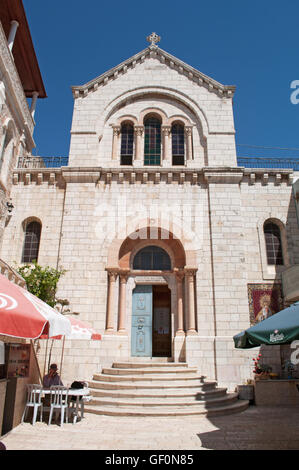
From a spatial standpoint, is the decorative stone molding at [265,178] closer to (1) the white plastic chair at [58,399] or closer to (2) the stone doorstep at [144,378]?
(2) the stone doorstep at [144,378]

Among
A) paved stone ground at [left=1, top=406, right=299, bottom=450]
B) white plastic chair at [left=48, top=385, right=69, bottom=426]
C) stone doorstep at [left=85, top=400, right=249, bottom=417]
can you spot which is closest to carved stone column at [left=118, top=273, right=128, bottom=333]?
stone doorstep at [left=85, top=400, right=249, bottom=417]

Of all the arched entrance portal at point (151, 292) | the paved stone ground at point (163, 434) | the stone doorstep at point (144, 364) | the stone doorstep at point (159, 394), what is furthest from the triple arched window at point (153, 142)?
the paved stone ground at point (163, 434)

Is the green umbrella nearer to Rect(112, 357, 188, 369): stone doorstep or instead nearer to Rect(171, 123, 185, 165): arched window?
Rect(112, 357, 188, 369): stone doorstep

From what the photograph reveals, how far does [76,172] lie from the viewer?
15297 mm

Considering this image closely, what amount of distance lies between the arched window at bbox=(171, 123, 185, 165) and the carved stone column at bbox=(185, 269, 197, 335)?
6078 millimetres

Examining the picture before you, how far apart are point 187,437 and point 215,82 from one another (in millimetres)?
16176

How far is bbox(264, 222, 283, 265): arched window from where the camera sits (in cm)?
1462

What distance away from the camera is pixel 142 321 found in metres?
14.0

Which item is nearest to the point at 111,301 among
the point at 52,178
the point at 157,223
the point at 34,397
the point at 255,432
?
the point at 157,223

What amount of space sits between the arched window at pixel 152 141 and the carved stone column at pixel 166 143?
1.32 feet

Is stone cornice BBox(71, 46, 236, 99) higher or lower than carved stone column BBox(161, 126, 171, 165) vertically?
higher

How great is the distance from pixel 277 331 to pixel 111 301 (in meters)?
8.85

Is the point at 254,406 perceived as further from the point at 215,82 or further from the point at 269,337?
the point at 215,82

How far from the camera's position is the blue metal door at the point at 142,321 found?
45.2 feet
